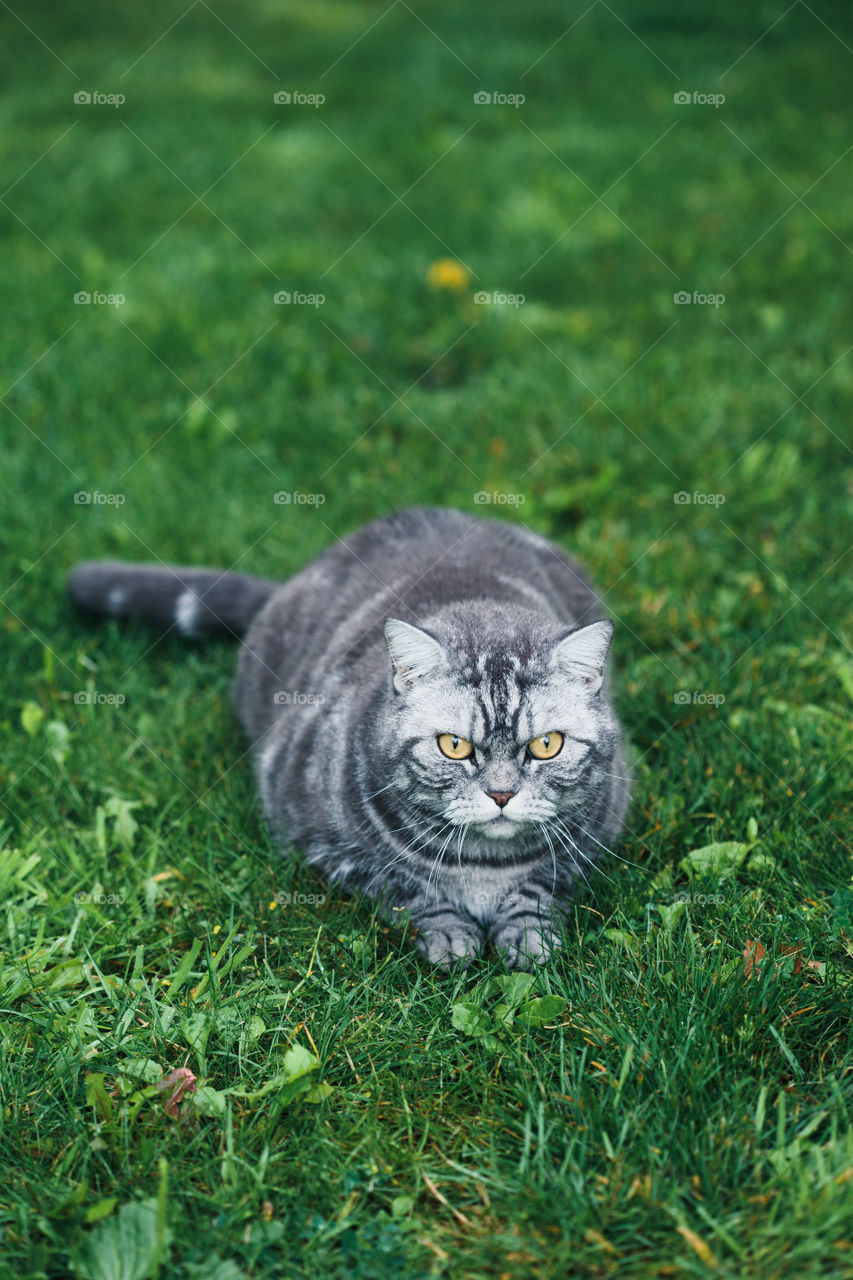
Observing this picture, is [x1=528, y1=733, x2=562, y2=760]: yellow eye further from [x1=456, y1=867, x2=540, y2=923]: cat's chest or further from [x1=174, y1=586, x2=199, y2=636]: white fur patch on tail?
[x1=174, y1=586, x2=199, y2=636]: white fur patch on tail

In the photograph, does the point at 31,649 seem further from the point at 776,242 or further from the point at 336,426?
the point at 776,242

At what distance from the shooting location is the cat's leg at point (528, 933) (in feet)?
7.41

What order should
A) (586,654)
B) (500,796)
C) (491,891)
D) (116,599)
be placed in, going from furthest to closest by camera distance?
(116,599) < (491,891) < (586,654) < (500,796)

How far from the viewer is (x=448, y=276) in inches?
196

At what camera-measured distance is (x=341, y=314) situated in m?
4.87

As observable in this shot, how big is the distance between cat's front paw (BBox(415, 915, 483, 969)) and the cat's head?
0.23 m

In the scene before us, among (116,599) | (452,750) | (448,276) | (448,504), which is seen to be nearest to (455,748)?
(452,750)

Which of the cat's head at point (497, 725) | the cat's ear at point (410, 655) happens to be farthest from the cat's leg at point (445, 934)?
the cat's ear at point (410, 655)

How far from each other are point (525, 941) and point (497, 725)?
0.52m

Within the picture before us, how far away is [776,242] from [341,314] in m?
2.36

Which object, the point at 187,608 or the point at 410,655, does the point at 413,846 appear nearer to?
the point at 410,655

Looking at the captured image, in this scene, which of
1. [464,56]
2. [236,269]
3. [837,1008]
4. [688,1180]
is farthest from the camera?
[464,56]

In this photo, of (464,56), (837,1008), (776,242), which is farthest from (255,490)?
(464,56)

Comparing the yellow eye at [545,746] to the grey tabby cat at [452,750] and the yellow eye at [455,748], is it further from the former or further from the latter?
the yellow eye at [455,748]
